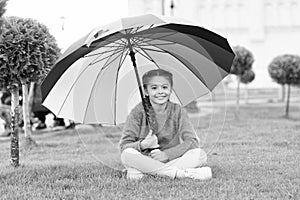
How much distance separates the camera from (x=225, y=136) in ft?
27.7

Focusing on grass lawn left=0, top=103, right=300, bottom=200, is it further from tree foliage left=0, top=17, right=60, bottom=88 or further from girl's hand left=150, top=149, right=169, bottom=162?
tree foliage left=0, top=17, right=60, bottom=88

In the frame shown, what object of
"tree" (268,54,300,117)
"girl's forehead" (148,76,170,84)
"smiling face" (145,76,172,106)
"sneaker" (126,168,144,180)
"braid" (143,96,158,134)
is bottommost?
"tree" (268,54,300,117)

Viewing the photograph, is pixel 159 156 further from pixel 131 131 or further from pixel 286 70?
pixel 286 70

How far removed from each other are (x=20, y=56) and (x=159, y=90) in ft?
4.36

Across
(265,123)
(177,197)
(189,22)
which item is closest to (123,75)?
(189,22)

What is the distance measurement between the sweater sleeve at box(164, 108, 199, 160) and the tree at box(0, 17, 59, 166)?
4.68 ft

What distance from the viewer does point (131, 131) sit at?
4.69 m

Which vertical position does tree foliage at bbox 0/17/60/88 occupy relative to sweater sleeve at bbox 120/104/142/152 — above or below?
above

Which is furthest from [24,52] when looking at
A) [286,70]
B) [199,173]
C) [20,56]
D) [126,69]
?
[286,70]

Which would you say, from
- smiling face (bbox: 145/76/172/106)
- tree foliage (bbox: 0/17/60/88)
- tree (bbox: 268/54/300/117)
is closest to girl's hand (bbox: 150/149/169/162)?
smiling face (bbox: 145/76/172/106)

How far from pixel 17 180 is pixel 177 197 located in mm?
1398

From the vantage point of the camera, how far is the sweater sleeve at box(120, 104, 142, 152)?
184 inches

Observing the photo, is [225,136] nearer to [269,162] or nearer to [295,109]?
[269,162]

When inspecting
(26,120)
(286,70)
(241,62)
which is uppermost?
(241,62)
